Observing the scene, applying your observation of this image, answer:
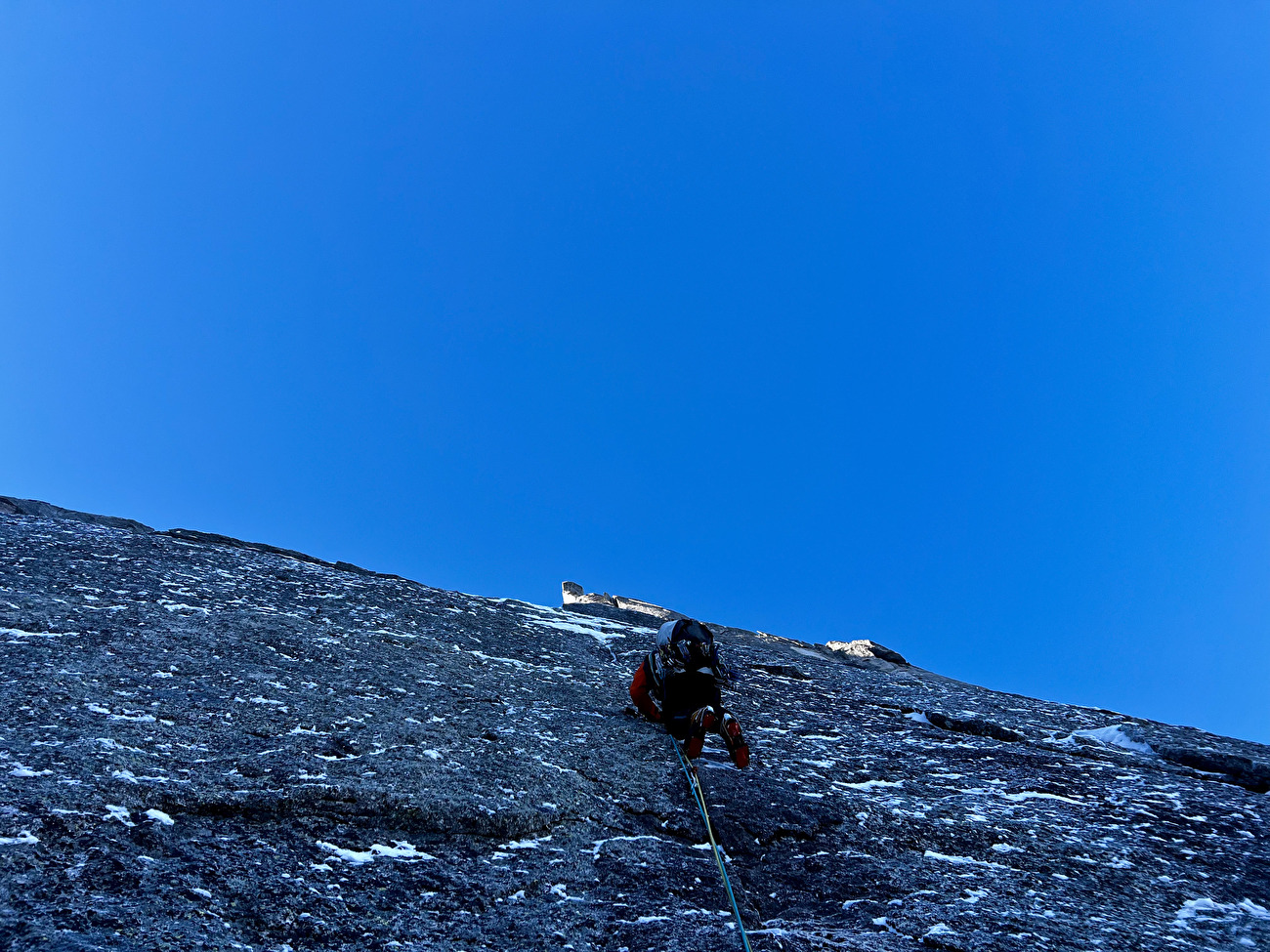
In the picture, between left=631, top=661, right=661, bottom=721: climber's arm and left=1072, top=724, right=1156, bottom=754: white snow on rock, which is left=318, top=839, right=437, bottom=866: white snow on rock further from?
left=1072, top=724, right=1156, bottom=754: white snow on rock

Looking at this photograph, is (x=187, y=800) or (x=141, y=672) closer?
(x=187, y=800)

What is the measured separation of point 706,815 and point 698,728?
1393mm

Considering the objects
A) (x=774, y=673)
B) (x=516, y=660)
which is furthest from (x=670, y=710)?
(x=774, y=673)

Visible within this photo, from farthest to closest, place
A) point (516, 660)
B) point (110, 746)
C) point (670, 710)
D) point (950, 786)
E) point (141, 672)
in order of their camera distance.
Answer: point (516, 660) → point (670, 710) → point (950, 786) → point (141, 672) → point (110, 746)

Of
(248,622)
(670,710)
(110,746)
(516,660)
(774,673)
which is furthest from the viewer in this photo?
(774,673)

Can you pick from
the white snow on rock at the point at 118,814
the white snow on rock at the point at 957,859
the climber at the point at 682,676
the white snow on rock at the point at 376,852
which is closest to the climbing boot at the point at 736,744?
the climber at the point at 682,676


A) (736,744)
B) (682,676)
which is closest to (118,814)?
(736,744)

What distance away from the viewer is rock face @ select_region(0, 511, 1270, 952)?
18.8 ft

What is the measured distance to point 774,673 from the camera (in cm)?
1377

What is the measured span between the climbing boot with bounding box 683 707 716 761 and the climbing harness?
0.13 m

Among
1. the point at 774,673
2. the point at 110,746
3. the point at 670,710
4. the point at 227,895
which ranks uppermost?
the point at 774,673

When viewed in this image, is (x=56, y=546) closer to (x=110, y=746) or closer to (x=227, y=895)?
(x=110, y=746)

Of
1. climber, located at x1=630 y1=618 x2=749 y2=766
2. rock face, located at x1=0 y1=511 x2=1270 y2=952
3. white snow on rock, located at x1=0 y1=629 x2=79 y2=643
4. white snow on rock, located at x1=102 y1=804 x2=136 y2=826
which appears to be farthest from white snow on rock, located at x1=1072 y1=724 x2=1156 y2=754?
white snow on rock, located at x1=0 y1=629 x2=79 y2=643

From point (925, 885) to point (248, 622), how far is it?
906cm
